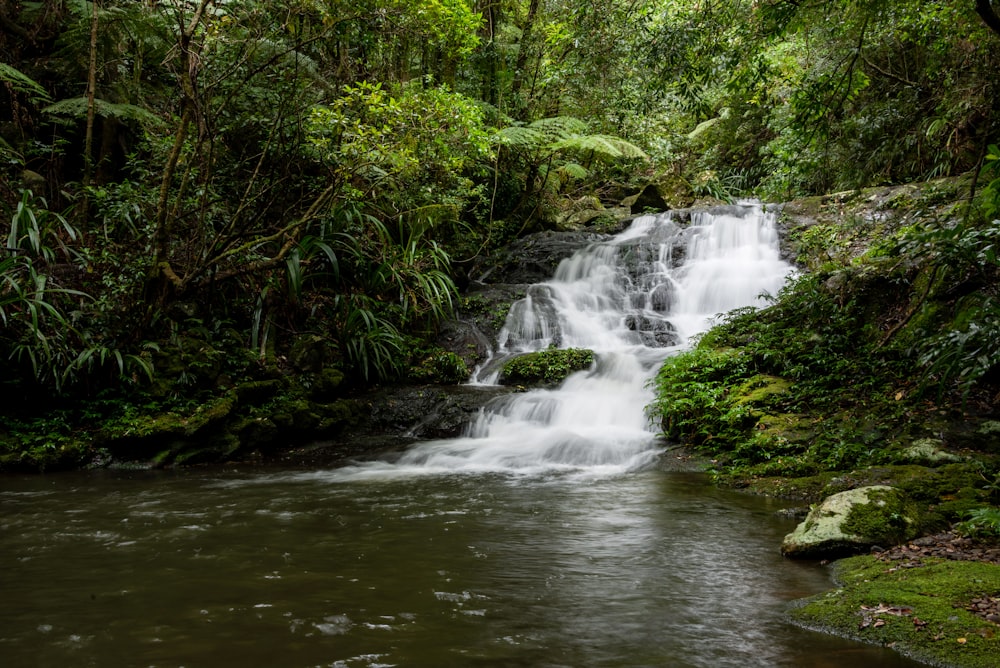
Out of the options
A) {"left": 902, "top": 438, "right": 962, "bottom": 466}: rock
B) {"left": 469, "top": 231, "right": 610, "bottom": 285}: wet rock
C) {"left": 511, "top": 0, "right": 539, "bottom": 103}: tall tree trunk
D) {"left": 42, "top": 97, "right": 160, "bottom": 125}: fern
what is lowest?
{"left": 902, "top": 438, "right": 962, "bottom": 466}: rock

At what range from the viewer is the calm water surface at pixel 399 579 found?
280 cm

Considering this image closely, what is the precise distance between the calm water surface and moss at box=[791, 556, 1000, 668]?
0.14 m

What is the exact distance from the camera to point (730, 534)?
4750 mm

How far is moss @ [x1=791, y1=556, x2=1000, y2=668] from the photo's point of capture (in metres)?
2.69

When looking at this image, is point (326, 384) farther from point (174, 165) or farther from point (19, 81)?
point (19, 81)

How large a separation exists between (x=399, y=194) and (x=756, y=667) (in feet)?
29.8

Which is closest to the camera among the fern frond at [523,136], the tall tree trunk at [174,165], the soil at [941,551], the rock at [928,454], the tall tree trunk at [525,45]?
the soil at [941,551]

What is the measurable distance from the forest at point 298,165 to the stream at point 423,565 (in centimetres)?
171

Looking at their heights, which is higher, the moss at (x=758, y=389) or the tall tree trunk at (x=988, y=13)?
the tall tree trunk at (x=988, y=13)

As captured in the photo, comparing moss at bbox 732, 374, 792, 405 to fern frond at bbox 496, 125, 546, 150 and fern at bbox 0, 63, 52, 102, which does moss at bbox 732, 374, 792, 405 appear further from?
fern at bbox 0, 63, 52, 102

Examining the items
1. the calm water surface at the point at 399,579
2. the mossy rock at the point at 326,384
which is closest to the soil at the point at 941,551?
the calm water surface at the point at 399,579

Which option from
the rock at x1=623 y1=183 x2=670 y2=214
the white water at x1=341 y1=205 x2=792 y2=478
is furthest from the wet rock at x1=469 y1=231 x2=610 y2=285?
the rock at x1=623 y1=183 x2=670 y2=214

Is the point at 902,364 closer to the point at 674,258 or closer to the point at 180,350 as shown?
the point at 674,258

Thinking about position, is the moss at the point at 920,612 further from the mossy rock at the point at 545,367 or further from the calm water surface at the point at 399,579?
the mossy rock at the point at 545,367
